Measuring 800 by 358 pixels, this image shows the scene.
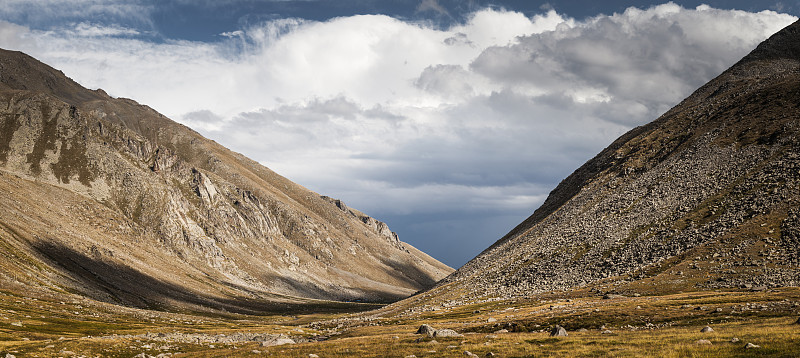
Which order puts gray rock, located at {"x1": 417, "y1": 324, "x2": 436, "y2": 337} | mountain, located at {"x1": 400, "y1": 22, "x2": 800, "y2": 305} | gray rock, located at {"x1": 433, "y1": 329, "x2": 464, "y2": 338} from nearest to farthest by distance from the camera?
gray rock, located at {"x1": 433, "y1": 329, "x2": 464, "y2": 338}, gray rock, located at {"x1": 417, "y1": 324, "x2": 436, "y2": 337}, mountain, located at {"x1": 400, "y1": 22, "x2": 800, "y2": 305}

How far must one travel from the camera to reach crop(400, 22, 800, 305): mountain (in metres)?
94.0

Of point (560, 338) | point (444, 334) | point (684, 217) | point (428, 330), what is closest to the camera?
point (560, 338)

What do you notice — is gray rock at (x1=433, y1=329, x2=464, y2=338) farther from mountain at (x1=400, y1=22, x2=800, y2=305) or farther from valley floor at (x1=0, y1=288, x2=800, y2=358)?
mountain at (x1=400, y1=22, x2=800, y2=305)

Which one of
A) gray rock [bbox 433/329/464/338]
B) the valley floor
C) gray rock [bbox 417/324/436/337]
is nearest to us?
the valley floor

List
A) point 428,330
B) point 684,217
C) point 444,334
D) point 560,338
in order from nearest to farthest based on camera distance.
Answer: point 560,338 → point 444,334 → point 428,330 → point 684,217

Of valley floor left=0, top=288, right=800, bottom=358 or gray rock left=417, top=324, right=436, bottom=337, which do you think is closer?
valley floor left=0, top=288, right=800, bottom=358

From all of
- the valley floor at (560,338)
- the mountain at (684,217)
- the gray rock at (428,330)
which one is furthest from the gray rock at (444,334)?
the mountain at (684,217)

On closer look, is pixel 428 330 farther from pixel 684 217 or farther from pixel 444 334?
pixel 684 217

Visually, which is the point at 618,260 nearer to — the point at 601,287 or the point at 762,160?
the point at 601,287

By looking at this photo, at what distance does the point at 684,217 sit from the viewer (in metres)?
118

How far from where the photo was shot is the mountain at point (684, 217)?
3701 inches

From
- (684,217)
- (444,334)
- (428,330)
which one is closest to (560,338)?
(444,334)

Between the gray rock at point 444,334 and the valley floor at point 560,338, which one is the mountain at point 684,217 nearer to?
the valley floor at point 560,338

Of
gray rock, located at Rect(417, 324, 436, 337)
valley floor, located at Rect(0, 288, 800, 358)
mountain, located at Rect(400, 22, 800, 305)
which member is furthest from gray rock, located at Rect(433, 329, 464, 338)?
mountain, located at Rect(400, 22, 800, 305)
